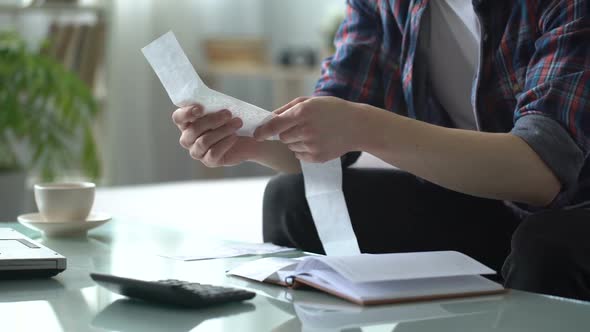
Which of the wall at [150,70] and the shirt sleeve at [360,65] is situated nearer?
the shirt sleeve at [360,65]

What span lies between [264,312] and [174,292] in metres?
0.08

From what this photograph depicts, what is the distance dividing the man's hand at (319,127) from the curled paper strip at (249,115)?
0.02 meters

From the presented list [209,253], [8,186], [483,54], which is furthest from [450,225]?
[8,186]

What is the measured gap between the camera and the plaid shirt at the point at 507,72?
39.6 inches

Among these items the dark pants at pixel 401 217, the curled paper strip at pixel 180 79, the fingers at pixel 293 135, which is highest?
the curled paper strip at pixel 180 79

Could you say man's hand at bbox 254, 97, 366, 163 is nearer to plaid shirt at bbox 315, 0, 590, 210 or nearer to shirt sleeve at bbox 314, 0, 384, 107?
plaid shirt at bbox 315, 0, 590, 210

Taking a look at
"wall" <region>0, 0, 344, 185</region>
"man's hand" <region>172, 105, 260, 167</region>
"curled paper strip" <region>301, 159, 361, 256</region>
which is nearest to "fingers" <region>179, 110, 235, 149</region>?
"man's hand" <region>172, 105, 260, 167</region>

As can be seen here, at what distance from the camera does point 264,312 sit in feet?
2.29

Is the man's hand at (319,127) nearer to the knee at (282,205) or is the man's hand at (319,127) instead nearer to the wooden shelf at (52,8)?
the knee at (282,205)

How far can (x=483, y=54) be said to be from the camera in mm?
1146

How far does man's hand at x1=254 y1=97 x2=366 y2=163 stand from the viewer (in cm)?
89

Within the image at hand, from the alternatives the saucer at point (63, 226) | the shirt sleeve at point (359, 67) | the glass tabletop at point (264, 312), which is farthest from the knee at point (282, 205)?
the glass tabletop at point (264, 312)

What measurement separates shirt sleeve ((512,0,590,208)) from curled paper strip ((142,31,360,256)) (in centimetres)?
23

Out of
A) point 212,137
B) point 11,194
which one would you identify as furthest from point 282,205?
point 11,194
